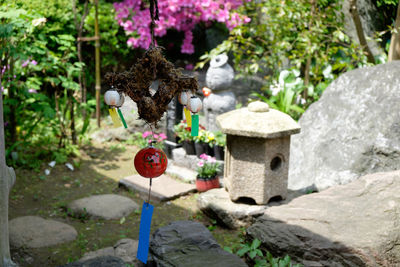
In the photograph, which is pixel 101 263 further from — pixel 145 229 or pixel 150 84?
pixel 150 84

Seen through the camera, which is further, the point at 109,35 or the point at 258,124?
the point at 109,35

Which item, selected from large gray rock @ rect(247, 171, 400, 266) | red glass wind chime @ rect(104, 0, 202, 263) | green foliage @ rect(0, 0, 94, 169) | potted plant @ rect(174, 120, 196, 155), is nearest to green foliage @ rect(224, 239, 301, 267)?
large gray rock @ rect(247, 171, 400, 266)

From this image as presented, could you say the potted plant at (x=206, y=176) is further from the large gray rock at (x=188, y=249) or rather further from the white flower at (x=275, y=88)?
the white flower at (x=275, y=88)

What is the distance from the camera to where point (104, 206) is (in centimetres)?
550

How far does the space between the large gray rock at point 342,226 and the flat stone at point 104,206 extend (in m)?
1.98

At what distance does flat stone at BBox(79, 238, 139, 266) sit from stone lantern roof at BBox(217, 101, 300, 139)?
1.60 m

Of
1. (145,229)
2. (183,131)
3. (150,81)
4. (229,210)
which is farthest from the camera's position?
(183,131)

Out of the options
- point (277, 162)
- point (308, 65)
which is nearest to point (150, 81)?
point (277, 162)

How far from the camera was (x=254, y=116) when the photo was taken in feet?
15.6

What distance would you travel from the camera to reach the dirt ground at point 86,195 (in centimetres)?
444

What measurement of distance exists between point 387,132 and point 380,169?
46 centimetres

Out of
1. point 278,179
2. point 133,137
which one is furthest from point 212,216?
point 133,137

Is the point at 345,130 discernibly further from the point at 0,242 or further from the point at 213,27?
the point at 213,27

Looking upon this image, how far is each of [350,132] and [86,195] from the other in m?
3.66
